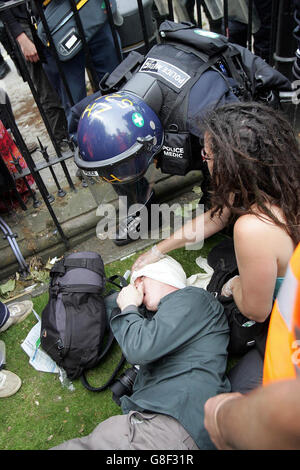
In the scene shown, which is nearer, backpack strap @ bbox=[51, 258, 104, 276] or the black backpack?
the black backpack

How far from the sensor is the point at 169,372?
1873mm

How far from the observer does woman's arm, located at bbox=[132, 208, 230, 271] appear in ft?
8.25

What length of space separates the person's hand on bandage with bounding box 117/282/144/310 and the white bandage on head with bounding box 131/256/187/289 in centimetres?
12

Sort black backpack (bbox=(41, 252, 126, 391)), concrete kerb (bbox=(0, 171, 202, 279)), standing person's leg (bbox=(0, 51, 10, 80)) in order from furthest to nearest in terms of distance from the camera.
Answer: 1. standing person's leg (bbox=(0, 51, 10, 80))
2. concrete kerb (bbox=(0, 171, 202, 279))
3. black backpack (bbox=(41, 252, 126, 391))

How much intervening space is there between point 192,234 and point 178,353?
0.92 meters

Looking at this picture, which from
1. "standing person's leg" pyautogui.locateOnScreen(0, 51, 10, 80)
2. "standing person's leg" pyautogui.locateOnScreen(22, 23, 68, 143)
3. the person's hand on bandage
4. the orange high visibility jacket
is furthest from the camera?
"standing person's leg" pyautogui.locateOnScreen(0, 51, 10, 80)

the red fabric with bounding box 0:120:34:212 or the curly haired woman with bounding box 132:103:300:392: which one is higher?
the curly haired woman with bounding box 132:103:300:392

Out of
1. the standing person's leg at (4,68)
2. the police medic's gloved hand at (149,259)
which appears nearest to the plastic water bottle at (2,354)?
the police medic's gloved hand at (149,259)

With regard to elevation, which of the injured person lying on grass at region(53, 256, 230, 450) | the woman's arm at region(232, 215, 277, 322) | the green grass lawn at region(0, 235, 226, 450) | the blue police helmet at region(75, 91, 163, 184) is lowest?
the green grass lawn at region(0, 235, 226, 450)

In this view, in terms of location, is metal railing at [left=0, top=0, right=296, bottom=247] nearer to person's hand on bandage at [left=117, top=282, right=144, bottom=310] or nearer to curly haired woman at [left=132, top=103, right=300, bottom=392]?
person's hand on bandage at [left=117, top=282, right=144, bottom=310]

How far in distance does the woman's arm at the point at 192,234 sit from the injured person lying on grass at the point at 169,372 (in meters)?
0.41

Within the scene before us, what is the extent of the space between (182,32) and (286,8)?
1.28 meters

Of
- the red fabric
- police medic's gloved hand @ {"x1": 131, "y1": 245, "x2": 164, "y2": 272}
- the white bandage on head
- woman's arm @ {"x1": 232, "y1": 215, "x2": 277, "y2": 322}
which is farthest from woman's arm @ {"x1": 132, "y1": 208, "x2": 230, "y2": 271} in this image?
the red fabric
